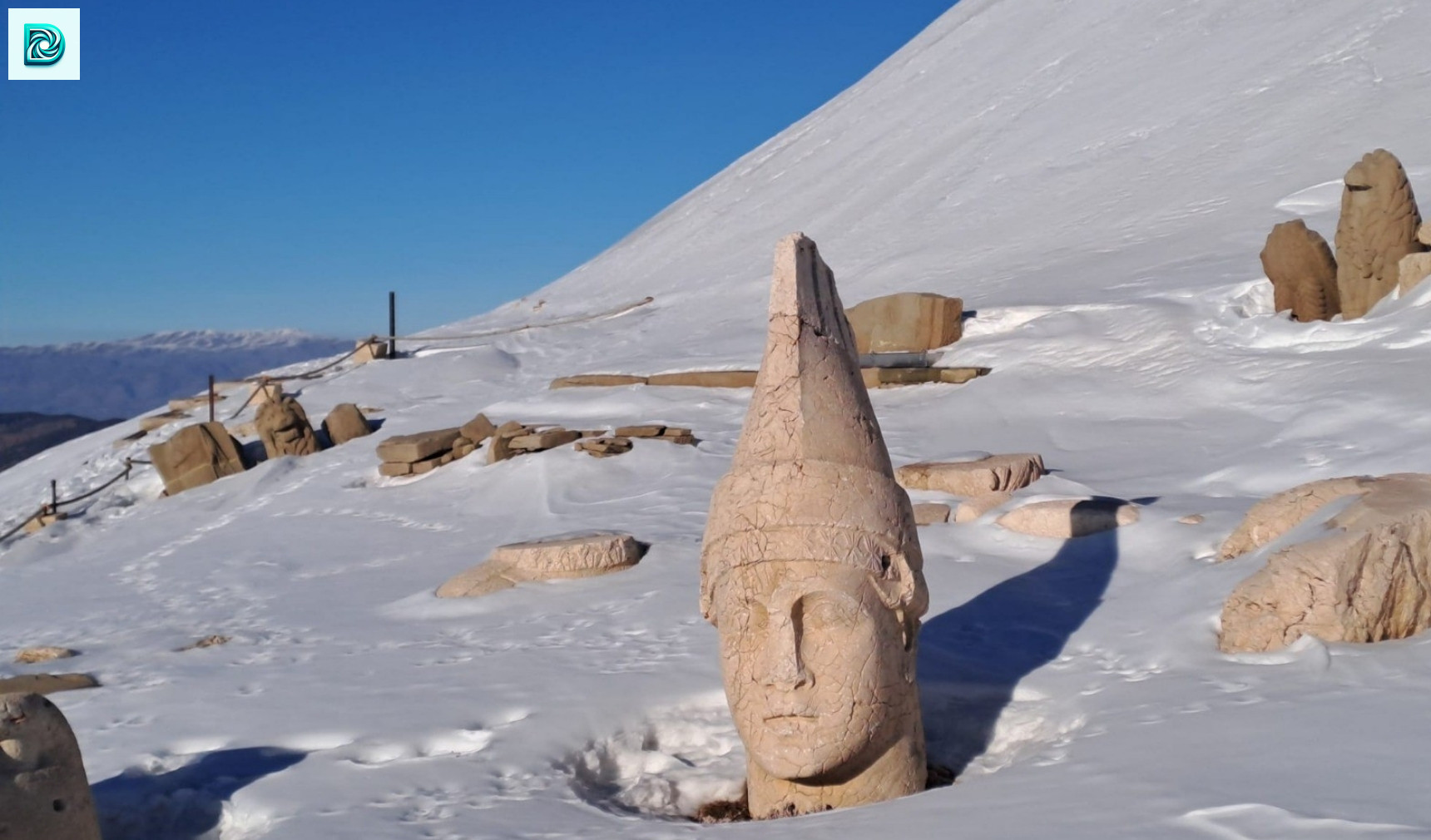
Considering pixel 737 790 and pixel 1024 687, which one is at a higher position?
pixel 1024 687

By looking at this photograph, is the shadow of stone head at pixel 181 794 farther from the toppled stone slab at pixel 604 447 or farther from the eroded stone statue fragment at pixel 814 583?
the toppled stone slab at pixel 604 447

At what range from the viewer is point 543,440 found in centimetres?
1264

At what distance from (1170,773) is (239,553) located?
9376 millimetres

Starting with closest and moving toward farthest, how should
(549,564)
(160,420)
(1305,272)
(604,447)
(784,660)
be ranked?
(784,660) < (549,564) < (604,447) < (1305,272) < (160,420)

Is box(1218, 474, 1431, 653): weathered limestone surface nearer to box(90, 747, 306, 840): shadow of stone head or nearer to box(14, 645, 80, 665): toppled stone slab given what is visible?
box(90, 747, 306, 840): shadow of stone head

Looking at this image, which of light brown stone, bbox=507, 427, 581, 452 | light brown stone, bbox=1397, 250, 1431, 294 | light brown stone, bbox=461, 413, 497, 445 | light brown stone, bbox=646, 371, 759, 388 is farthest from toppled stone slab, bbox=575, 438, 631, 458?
light brown stone, bbox=1397, 250, 1431, 294

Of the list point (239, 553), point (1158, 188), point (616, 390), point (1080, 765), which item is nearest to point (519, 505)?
point (239, 553)

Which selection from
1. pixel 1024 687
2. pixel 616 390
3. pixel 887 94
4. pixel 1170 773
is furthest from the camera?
pixel 887 94

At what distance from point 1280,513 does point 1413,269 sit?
638cm

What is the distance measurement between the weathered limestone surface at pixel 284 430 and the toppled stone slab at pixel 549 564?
7.50 m

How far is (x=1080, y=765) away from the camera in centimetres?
432

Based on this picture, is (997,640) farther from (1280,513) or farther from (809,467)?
(809,467)

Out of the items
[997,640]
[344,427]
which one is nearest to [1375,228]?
[997,640]

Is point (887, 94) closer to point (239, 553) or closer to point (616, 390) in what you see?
point (616, 390)
